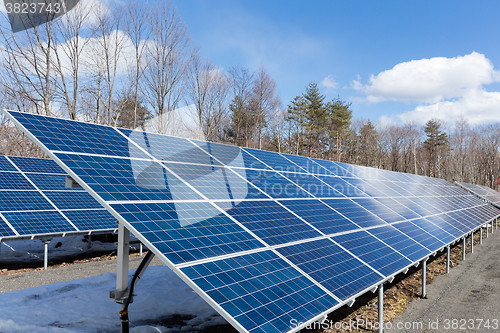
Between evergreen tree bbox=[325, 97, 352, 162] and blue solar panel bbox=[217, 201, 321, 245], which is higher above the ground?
evergreen tree bbox=[325, 97, 352, 162]

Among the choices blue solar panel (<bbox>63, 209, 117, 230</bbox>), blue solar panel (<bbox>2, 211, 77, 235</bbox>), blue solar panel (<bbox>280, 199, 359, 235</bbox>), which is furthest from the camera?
blue solar panel (<bbox>63, 209, 117, 230</bbox>)

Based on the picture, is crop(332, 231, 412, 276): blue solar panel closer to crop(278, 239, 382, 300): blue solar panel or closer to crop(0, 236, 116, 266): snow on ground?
crop(278, 239, 382, 300): blue solar panel

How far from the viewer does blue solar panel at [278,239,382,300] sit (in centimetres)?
602

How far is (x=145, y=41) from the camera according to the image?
34156mm

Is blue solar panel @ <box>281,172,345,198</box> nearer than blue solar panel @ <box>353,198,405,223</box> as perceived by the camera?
Yes

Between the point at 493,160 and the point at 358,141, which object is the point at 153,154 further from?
the point at 493,160

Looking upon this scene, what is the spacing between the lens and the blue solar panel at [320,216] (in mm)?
8500

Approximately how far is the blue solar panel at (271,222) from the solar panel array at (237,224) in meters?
0.03

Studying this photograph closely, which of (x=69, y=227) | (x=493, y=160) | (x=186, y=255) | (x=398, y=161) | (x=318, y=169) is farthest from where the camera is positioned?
(x=398, y=161)

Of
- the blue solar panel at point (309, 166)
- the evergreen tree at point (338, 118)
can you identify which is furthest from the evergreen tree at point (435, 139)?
the blue solar panel at point (309, 166)

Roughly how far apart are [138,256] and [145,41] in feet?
88.3

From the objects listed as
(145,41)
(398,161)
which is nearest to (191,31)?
(145,41)

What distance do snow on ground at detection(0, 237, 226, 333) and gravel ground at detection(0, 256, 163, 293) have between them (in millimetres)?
913

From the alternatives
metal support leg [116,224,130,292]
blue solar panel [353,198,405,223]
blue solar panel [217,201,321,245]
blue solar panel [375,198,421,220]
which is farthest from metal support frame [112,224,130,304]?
blue solar panel [375,198,421,220]
